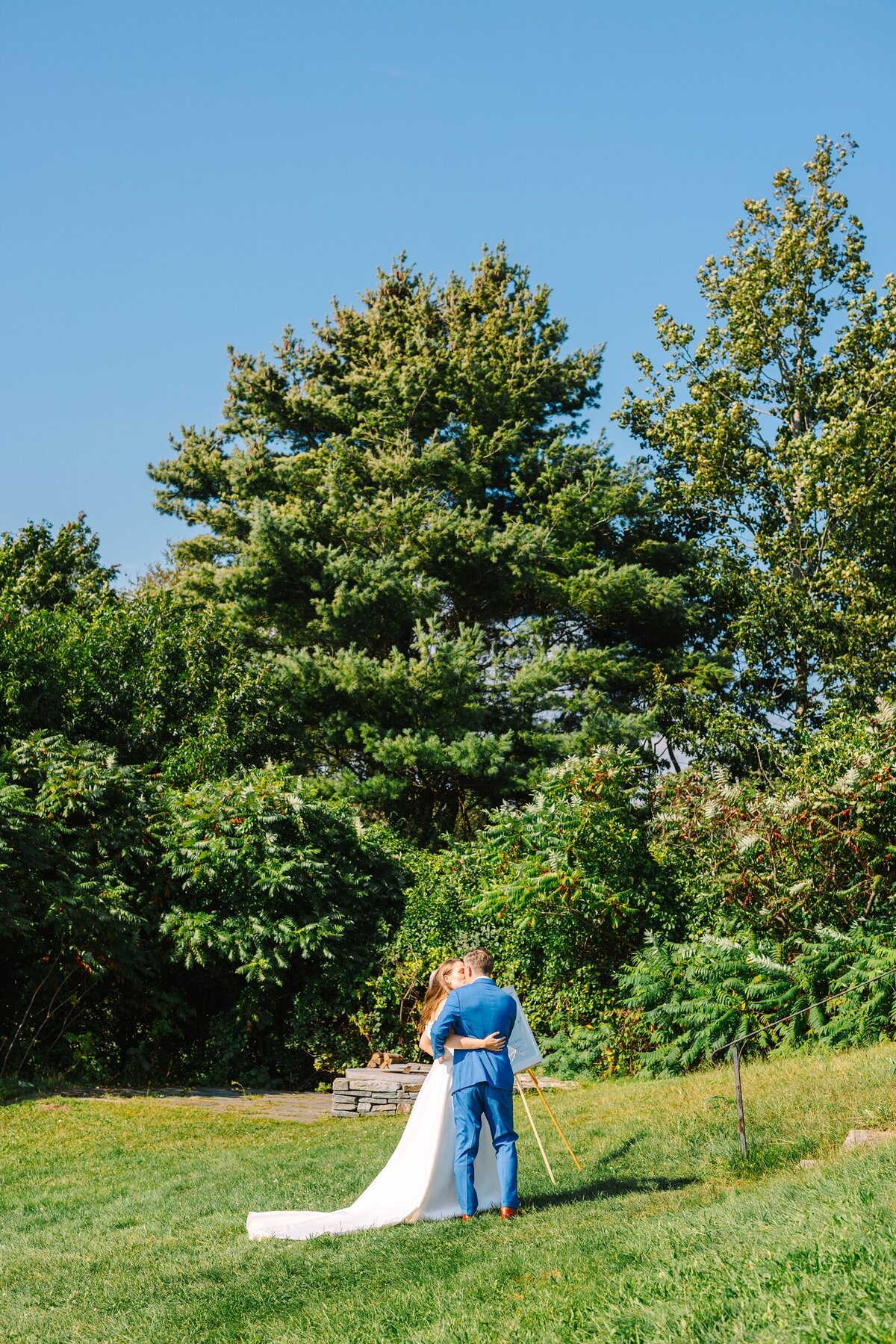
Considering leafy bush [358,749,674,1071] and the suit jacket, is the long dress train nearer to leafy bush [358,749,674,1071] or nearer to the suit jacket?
the suit jacket

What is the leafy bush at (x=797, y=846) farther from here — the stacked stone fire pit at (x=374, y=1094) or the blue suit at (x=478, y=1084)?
the blue suit at (x=478, y=1084)

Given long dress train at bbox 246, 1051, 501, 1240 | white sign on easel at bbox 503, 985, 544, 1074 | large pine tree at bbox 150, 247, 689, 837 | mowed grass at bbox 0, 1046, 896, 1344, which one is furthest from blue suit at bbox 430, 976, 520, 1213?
large pine tree at bbox 150, 247, 689, 837

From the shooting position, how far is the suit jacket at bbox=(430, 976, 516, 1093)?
6816 millimetres

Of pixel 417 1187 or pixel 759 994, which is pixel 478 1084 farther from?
pixel 759 994

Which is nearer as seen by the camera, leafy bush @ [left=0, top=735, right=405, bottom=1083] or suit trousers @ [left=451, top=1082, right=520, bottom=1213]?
suit trousers @ [left=451, top=1082, right=520, bottom=1213]

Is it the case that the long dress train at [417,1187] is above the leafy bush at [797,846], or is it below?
below

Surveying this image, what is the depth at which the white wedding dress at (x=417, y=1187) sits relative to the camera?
668cm

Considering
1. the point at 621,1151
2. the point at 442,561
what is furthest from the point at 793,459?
the point at 621,1151

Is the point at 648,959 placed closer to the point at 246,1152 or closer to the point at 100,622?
the point at 246,1152

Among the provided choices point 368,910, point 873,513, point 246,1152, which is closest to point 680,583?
point 873,513

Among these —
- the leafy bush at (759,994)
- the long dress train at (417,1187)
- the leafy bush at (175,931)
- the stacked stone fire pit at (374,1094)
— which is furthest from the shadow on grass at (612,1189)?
the leafy bush at (175,931)

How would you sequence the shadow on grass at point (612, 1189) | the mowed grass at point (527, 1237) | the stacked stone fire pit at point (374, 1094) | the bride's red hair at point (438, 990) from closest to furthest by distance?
the mowed grass at point (527, 1237)
the shadow on grass at point (612, 1189)
the bride's red hair at point (438, 990)
the stacked stone fire pit at point (374, 1094)

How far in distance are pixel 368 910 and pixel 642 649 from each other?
33.0 ft

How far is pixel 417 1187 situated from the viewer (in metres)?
6.85
